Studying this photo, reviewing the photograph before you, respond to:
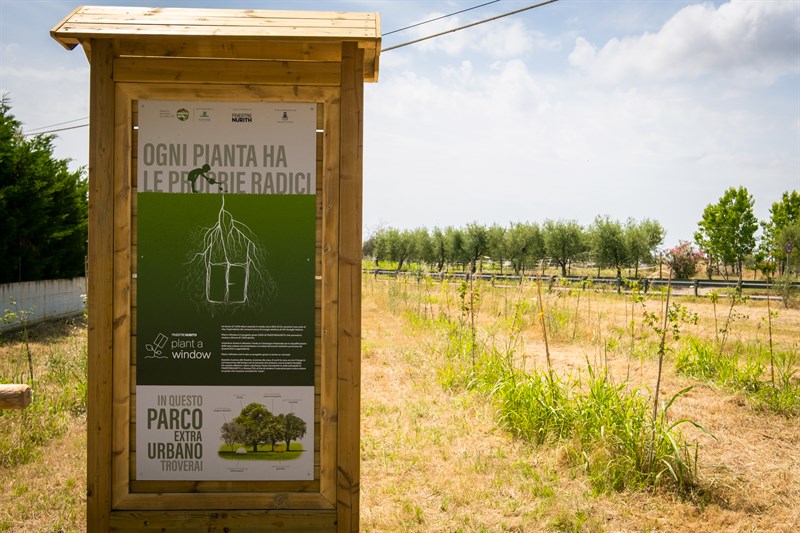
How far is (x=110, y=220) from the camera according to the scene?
3.52 metres

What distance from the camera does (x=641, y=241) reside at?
43.8 metres

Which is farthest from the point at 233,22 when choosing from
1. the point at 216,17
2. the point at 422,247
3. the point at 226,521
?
the point at 422,247

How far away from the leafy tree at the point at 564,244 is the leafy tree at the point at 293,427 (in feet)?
152

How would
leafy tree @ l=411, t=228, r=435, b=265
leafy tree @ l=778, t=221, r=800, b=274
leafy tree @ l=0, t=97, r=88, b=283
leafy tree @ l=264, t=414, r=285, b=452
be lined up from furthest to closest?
leafy tree @ l=411, t=228, r=435, b=265, leafy tree @ l=778, t=221, r=800, b=274, leafy tree @ l=0, t=97, r=88, b=283, leafy tree @ l=264, t=414, r=285, b=452

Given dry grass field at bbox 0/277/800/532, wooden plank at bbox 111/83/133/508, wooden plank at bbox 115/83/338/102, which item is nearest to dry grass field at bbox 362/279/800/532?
dry grass field at bbox 0/277/800/532

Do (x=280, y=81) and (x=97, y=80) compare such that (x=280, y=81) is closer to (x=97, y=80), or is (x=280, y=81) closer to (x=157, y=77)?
(x=157, y=77)

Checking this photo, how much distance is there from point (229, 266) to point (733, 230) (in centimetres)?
5046

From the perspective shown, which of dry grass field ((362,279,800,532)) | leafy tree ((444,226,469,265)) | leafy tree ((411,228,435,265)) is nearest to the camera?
dry grass field ((362,279,800,532))

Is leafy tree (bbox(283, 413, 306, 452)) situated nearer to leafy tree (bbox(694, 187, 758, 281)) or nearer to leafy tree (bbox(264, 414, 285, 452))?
leafy tree (bbox(264, 414, 285, 452))

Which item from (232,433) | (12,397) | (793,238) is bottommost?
(232,433)

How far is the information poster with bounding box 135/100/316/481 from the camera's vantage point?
354 cm

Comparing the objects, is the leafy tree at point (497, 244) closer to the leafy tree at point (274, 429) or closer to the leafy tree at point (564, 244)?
the leafy tree at point (564, 244)

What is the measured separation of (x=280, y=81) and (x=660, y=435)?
387cm

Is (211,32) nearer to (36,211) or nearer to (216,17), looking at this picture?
(216,17)
